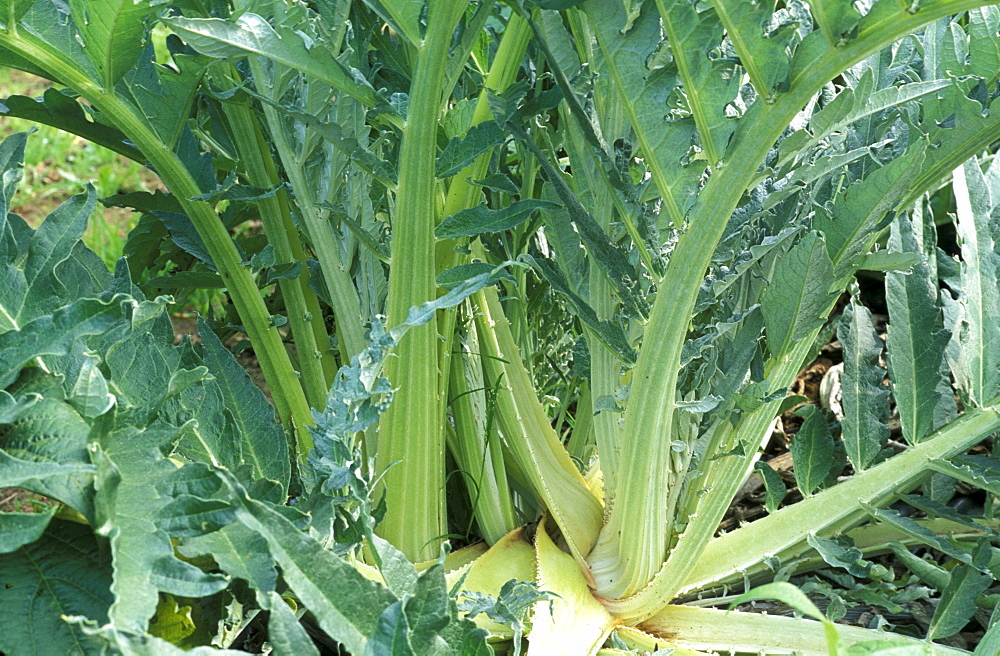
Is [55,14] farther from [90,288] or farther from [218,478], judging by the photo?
[218,478]

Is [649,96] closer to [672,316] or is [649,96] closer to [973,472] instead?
[672,316]

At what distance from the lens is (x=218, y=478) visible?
A: 2.54 ft

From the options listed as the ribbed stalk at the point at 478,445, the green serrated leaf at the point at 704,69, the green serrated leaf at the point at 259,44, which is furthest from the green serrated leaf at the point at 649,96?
the ribbed stalk at the point at 478,445

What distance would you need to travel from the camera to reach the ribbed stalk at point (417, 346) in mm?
878

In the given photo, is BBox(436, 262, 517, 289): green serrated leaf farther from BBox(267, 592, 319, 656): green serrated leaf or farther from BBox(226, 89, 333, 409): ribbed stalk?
BBox(267, 592, 319, 656): green serrated leaf

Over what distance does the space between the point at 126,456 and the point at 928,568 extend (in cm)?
91

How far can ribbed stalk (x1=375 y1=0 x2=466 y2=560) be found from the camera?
878 mm

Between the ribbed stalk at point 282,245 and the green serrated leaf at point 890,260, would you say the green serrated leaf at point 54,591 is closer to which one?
the ribbed stalk at point 282,245

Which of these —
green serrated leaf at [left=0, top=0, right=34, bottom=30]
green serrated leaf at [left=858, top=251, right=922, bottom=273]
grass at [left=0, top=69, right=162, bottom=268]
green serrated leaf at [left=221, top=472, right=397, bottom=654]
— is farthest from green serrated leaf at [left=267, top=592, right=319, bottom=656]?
grass at [left=0, top=69, right=162, bottom=268]

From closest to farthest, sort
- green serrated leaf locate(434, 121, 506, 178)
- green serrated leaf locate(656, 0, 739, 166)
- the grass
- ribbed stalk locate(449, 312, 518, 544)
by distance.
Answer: green serrated leaf locate(656, 0, 739, 166), green serrated leaf locate(434, 121, 506, 178), ribbed stalk locate(449, 312, 518, 544), the grass

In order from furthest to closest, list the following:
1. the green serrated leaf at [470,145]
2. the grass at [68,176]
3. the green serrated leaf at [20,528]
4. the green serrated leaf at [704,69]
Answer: the grass at [68,176] → the green serrated leaf at [470,145] → the green serrated leaf at [704,69] → the green serrated leaf at [20,528]

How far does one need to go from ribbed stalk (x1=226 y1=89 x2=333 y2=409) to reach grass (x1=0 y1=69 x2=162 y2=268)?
1.49m

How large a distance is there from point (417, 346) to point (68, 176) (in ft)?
7.60

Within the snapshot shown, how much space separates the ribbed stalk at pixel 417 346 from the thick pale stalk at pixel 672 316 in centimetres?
22
